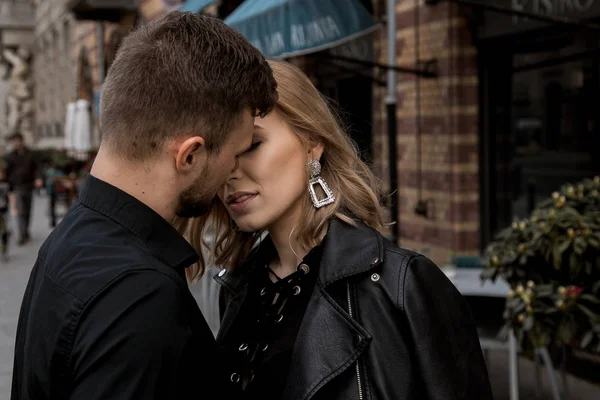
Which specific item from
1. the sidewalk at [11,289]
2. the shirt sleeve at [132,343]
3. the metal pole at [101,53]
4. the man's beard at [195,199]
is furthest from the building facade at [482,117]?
the metal pole at [101,53]

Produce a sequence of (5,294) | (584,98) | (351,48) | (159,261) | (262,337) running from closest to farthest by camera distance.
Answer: (159,261)
(262,337)
(584,98)
(351,48)
(5,294)

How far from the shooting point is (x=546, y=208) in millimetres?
4109

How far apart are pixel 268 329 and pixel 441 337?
0.46 m

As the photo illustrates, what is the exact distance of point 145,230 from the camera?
137cm

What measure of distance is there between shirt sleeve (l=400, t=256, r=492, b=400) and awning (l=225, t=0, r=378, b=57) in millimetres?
3832

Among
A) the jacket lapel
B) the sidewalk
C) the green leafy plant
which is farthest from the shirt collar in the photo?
the sidewalk

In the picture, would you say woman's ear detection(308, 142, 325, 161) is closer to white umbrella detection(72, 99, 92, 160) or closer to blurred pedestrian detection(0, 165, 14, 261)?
blurred pedestrian detection(0, 165, 14, 261)

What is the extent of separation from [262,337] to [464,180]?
4.73m

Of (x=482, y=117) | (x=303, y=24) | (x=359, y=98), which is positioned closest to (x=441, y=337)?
(x=303, y=24)

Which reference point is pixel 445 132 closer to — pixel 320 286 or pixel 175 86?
pixel 320 286

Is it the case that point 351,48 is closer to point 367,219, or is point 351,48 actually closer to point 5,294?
point 5,294

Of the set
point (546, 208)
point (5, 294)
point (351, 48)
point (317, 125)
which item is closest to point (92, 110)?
point (5, 294)

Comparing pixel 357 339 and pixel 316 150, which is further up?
pixel 316 150

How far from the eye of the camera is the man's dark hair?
1311 mm
